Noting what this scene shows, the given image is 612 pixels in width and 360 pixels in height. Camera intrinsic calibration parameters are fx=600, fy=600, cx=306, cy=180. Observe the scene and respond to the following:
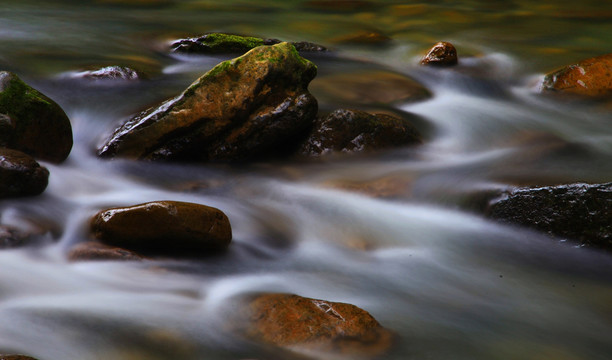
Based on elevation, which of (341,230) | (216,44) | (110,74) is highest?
(216,44)

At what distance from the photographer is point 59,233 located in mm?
4254

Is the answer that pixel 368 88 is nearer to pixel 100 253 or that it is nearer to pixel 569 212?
pixel 569 212

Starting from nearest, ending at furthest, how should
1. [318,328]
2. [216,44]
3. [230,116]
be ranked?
[318,328] → [230,116] → [216,44]

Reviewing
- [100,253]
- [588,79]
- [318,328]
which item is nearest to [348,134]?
[100,253]

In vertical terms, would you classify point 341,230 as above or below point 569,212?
below

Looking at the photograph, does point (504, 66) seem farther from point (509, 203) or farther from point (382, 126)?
point (509, 203)

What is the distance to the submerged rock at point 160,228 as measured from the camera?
3904 mm

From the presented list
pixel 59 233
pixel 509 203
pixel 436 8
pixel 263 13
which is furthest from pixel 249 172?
pixel 436 8

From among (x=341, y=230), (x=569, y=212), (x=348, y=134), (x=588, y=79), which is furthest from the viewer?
(x=588, y=79)

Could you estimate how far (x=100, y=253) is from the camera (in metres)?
3.90

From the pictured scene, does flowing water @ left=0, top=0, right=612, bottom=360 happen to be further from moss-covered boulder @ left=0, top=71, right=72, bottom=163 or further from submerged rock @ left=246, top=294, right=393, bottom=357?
moss-covered boulder @ left=0, top=71, right=72, bottom=163

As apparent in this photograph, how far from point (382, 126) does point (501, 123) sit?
184 centimetres

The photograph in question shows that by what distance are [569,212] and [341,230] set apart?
1.70 metres

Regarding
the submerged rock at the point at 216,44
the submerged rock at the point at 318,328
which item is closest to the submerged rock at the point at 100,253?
the submerged rock at the point at 318,328
